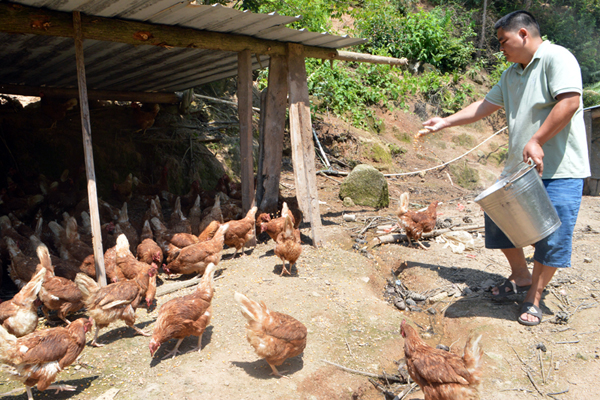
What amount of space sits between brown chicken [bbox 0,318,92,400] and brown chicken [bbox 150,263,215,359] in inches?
25.6

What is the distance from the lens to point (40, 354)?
315cm

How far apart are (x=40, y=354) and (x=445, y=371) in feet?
10.4

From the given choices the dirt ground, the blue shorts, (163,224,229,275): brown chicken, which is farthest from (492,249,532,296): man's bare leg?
(163,224,229,275): brown chicken

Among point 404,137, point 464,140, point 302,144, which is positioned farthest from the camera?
point 464,140

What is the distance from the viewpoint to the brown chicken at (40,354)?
303 cm

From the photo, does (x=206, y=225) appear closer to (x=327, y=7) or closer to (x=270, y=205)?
(x=270, y=205)

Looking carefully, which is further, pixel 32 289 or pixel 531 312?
pixel 531 312

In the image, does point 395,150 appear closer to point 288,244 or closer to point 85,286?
point 288,244

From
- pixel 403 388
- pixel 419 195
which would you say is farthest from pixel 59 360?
pixel 419 195

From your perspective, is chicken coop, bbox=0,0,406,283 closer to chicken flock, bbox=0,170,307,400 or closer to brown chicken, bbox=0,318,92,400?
chicken flock, bbox=0,170,307,400

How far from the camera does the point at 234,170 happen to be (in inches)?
425

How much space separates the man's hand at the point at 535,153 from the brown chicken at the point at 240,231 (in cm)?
383

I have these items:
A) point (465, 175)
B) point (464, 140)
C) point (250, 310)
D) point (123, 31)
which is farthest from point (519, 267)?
point (464, 140)

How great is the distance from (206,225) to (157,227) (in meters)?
0.79
